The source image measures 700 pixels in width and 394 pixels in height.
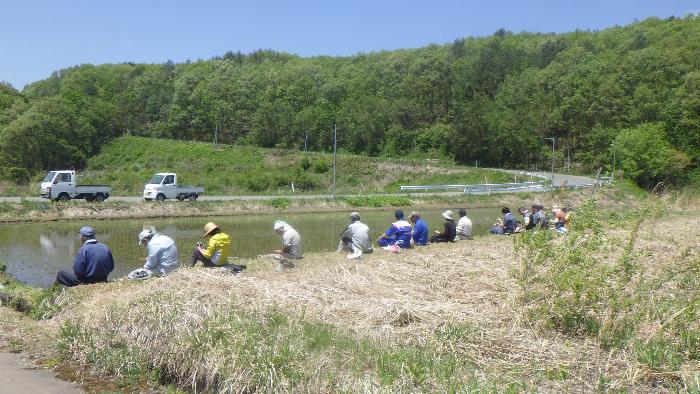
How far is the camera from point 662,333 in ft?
21.8

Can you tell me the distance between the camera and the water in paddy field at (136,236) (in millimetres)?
15516

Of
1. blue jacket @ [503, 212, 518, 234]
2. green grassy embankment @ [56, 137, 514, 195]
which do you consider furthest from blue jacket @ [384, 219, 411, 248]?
green grassy embankment @ [56, 137, 514, 195]

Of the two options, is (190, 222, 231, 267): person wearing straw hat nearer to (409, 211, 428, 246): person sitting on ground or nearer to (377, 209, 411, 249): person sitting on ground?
(377, 209, 411, 249): person sitting on ground

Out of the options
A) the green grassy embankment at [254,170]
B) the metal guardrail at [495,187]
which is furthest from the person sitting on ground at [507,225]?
the green grassy embankment at [254,170]

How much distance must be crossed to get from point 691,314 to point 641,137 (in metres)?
52.8

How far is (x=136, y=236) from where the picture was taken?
2139 cm

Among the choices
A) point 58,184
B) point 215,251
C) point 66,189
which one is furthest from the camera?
point 66,189

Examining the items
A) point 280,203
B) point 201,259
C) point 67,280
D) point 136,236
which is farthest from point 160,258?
point 280,203

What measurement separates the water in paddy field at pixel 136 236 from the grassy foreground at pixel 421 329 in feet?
19.6

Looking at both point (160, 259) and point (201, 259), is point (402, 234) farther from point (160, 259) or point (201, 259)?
point (160, 259)

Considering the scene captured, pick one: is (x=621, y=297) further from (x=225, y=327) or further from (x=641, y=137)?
(x=641, y=137)

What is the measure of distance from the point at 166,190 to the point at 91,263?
25.9m

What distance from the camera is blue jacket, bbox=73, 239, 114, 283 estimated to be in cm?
1053

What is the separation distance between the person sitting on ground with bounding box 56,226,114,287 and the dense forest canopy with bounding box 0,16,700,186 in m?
49.0
